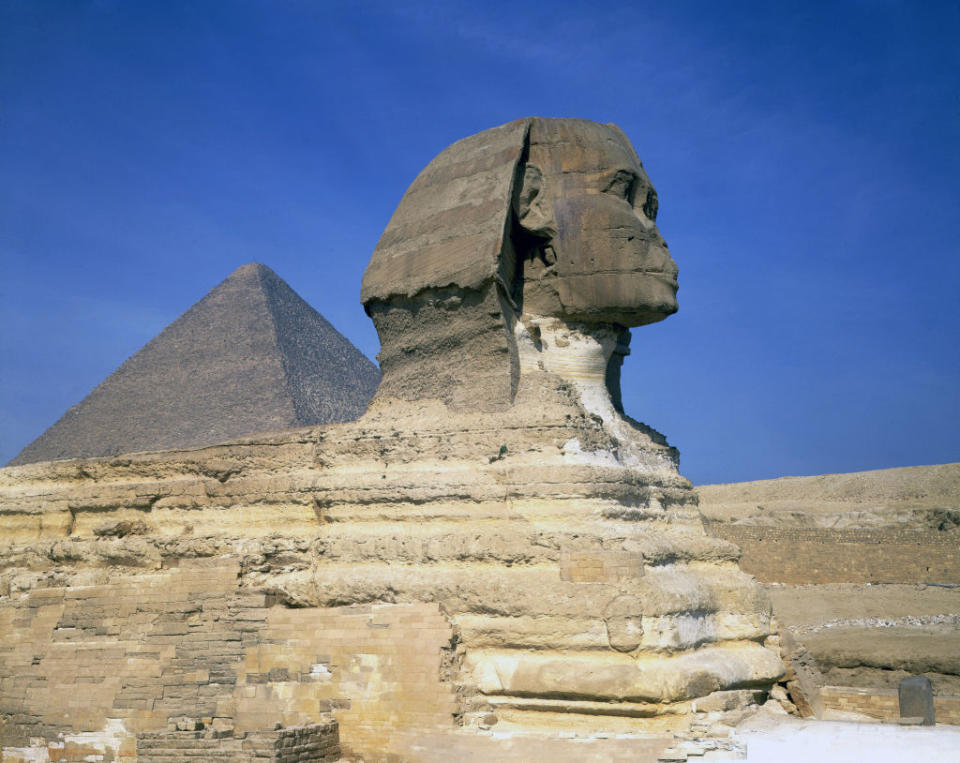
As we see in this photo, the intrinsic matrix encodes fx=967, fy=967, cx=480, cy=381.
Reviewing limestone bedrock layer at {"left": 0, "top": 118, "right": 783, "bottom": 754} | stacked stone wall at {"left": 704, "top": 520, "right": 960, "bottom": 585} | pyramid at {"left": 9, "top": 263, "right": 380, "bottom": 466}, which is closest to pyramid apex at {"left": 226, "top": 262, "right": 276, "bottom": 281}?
pyramid at {"left": 9, "top": 263, "right": 380, "bottom": 466}

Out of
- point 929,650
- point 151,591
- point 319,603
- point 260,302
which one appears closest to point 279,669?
point 319,603

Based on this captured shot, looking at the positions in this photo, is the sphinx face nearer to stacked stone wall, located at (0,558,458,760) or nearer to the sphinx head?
the sphinx head

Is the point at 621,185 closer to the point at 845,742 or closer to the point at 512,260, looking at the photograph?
the point at 512,260

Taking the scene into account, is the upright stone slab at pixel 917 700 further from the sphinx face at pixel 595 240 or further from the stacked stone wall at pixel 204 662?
the stacked stone wall at pixel 204 662

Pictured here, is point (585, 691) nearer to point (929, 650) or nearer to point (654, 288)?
point (654, 288)

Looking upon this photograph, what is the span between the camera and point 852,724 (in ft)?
22.2

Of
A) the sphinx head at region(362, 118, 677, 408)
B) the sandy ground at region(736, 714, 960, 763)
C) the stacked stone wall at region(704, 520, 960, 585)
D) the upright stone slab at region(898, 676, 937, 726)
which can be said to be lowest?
the sandy ground at region(736, 714, 960, 763)

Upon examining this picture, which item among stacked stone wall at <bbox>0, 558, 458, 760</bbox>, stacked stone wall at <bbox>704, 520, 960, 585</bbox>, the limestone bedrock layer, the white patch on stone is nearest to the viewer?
the limestone bedrock layer

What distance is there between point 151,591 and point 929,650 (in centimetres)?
970

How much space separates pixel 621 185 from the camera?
8.07 m

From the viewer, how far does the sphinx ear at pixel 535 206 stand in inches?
316

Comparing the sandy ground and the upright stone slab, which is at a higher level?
the upright stone slab

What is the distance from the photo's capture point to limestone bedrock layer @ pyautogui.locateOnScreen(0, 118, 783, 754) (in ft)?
21.1

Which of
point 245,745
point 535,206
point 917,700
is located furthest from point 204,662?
point 917,700
